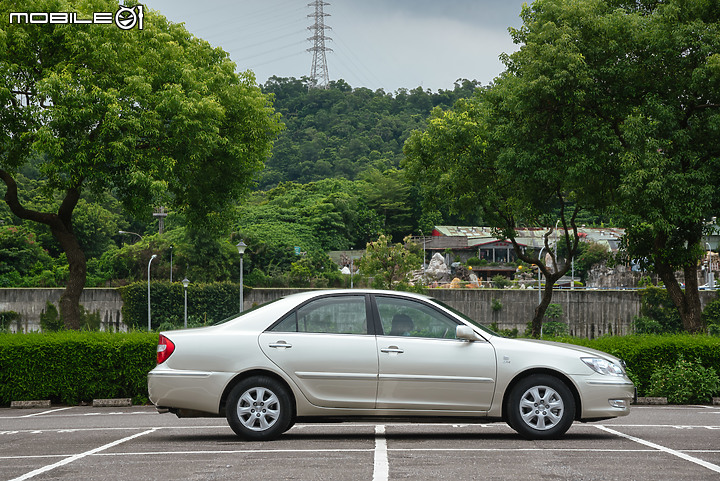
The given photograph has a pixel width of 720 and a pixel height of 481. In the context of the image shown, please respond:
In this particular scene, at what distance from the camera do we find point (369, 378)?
8547 millimetres

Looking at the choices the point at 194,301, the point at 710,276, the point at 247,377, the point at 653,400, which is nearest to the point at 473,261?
the point at 710,276

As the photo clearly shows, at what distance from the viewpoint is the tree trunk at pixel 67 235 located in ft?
70.1

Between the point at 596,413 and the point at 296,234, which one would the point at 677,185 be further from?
the point at 296,234

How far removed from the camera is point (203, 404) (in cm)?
854

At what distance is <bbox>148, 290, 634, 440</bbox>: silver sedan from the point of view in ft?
28.0

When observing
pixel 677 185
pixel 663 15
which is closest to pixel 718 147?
pixel 677 185

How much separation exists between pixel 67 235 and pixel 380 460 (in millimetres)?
16407

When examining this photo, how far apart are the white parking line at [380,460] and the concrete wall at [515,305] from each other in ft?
159

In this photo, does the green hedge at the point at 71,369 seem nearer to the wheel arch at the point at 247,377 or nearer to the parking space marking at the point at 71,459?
the parking space marking at the point at 71,459

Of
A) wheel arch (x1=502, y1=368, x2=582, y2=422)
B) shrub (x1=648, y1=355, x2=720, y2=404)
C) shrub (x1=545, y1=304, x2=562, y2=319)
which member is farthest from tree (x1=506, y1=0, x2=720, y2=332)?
shrub (x1=545, y1=304, x2=562, y2=319)

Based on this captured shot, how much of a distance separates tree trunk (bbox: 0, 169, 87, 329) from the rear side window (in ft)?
46.2

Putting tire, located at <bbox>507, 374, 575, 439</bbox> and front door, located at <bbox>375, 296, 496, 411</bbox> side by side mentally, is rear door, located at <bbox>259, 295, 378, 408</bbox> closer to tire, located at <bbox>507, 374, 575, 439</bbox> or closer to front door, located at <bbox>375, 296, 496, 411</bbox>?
front door, located at <bbox>375, 296, 496, 411</bbox>

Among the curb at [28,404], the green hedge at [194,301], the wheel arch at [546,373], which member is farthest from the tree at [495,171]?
the green hedge at [194,301]

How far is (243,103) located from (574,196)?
1306 centimetres
